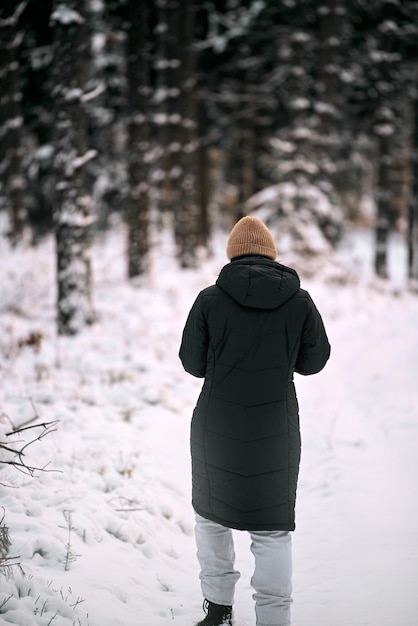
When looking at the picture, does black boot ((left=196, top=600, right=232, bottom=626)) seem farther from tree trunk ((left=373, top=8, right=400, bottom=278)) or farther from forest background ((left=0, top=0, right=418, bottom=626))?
tree trunk ((left=373, top=8, right=400, bottom=278))

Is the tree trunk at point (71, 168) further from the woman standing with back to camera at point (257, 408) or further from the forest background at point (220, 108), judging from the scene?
the woman standing with back to camera at point (257, 408)

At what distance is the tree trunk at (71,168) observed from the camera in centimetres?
831

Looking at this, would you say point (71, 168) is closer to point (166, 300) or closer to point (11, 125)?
point (166, 300)

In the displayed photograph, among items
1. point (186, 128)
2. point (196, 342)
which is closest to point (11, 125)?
→ point (186, 128)

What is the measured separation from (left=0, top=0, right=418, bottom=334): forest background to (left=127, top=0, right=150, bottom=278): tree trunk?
0.03m

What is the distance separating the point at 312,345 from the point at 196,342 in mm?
684

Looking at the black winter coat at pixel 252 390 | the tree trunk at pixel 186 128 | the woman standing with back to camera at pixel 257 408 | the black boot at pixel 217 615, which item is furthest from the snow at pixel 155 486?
the tree trunk at pixel 186 128

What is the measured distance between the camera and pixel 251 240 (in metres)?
3.00

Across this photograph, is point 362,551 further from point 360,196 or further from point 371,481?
point 360,196

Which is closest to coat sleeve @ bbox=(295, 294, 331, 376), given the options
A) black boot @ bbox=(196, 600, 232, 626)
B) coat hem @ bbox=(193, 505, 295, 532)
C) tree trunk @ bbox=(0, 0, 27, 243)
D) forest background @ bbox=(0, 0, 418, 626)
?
coat hem @ bbox=(193, 505, 295, 532)

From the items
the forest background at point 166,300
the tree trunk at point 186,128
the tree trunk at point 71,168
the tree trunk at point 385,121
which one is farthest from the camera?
the tree trunk at point 385,121

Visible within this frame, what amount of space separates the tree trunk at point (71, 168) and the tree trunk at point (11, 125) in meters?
3.50

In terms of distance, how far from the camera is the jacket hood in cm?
279

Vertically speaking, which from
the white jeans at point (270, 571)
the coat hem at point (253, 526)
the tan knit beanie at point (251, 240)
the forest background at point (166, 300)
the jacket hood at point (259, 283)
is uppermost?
the tan knit beanie at point (251, 240)
